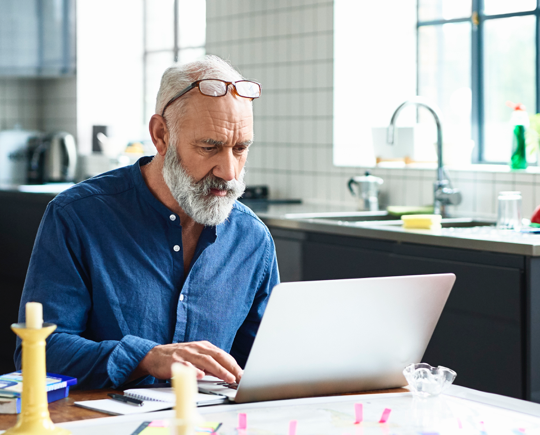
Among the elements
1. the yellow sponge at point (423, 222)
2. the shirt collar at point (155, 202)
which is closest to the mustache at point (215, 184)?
the shirt collar at point (155, 202)

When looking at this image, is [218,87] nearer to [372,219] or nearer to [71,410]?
[71,410]

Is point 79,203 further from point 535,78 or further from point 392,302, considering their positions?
point 535,78

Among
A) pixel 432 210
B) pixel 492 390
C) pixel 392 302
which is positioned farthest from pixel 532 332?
pixel 392 302

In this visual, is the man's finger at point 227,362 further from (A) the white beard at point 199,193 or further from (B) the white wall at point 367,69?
(B) the white wall at point 367,69

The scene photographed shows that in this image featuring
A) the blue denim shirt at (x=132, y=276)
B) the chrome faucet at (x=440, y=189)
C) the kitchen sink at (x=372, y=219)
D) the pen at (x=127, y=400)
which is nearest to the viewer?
the pen at (x=127, y=400)

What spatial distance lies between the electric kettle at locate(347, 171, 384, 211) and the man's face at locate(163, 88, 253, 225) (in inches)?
78.7

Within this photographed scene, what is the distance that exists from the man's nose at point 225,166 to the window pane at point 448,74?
2074 mm

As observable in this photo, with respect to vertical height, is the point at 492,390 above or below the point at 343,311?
below

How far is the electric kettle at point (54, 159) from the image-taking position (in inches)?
216

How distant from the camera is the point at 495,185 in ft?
10.3

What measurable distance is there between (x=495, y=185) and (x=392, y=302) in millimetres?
2083

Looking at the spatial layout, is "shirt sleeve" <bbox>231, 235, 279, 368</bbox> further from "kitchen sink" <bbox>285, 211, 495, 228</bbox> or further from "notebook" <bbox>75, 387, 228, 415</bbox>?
"kitchen sink" <bbox>285, 211, 495, 228</bbox>

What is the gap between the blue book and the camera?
3.73 feet

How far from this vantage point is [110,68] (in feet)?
18.7
